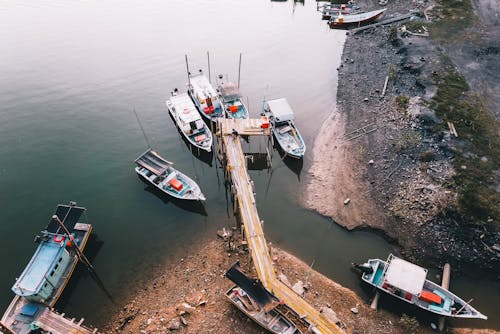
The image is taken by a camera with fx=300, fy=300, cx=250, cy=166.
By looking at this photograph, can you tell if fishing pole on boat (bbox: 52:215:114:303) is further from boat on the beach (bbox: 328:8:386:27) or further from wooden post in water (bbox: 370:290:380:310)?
boat on the beach (bbox: 328:8:386:27)

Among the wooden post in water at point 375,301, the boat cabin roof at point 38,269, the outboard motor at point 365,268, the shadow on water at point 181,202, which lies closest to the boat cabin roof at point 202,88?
the shadow on water at point 181,202

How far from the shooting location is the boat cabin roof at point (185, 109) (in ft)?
149

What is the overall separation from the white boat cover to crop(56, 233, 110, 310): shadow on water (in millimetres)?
28363

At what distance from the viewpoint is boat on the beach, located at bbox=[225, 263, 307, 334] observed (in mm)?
25781

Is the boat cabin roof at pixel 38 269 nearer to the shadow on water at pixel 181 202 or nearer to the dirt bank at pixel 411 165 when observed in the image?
the shadow on water at pixel 181 202

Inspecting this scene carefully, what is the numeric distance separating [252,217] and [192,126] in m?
19.3

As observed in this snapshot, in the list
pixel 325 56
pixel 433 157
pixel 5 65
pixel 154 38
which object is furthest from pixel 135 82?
pixel 433 157

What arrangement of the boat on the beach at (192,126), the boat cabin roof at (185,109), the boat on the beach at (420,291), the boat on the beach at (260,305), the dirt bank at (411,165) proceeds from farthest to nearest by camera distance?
the boat cabin roof at (185,109)
the boat on the beach at (192,126)
the dirt bank at (411,165)
the boat on the beach at (420,291)
the boat on the beach at (260,305)

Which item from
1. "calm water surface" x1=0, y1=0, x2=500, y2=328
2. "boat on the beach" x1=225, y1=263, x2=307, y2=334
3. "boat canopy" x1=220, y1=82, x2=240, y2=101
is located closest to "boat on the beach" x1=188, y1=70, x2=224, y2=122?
"boat canopy" x1=220, y1=82, x2=240, y2=101

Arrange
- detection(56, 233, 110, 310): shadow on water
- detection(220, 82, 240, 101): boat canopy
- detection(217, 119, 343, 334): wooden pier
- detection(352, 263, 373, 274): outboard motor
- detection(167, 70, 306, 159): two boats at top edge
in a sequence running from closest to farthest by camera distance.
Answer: detection(217, 119, 343, 334): wooden pier < detection(56, 233, 110, 310): shadow on water < detection(352, 263, 373, 274): outboard motor < detection(167, 70, 306, 159): two boats at top edge < detection(220, 82, 240, 101): boat canopy

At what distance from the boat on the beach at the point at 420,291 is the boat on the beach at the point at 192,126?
91.9 ft

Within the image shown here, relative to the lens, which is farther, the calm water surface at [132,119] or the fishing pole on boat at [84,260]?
the calm water surface at [132,119]

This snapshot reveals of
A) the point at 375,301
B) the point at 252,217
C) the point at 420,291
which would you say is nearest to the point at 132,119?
the point at 252,217

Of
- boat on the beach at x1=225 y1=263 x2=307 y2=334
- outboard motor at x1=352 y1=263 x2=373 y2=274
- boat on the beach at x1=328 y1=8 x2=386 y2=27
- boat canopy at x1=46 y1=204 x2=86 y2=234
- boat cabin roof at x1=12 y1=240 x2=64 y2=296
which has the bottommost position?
outboard motor at x1=352 y1=263 x2=373 y2=274
